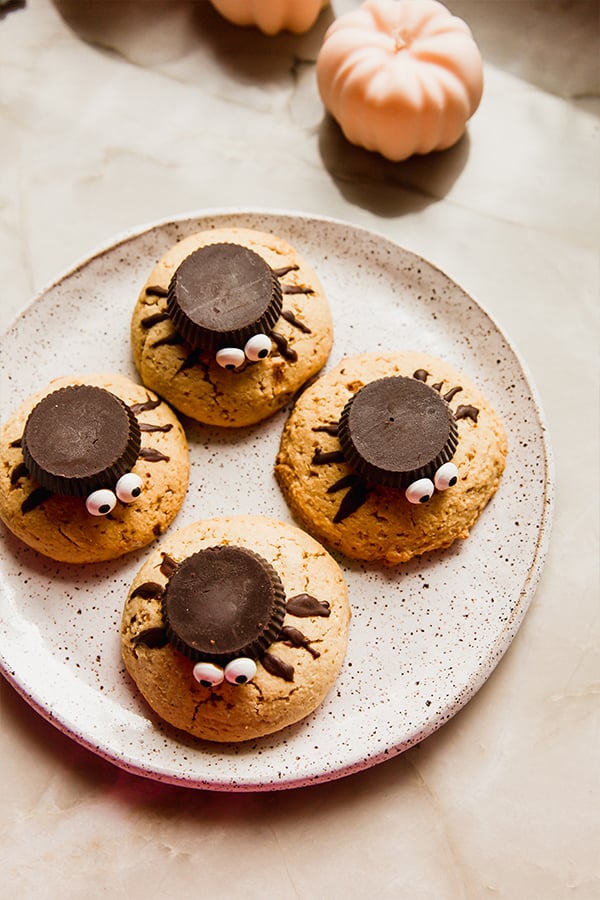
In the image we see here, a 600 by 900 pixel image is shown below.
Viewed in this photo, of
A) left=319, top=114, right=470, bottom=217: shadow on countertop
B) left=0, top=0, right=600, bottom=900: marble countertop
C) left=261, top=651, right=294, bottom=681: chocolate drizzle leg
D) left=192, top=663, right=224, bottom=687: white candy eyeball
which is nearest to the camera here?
left=192, top=663, right=224, bottom=687: white candy eyeball

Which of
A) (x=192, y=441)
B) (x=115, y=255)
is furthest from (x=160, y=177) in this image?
(x=192, y=441)

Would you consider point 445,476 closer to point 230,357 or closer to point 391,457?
point 391,457

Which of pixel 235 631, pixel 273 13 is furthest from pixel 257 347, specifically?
pixel 273 13

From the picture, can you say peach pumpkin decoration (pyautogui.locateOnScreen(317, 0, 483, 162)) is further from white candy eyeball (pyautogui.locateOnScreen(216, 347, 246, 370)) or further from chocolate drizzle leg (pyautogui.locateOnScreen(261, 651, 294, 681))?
chocolate drizzle leg (pyautogui.locateOnScreen(261, 651, 294, 681))

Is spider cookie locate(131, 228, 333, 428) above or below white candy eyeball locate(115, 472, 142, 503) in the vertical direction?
above

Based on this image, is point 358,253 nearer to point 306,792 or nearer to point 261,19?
point 261,19

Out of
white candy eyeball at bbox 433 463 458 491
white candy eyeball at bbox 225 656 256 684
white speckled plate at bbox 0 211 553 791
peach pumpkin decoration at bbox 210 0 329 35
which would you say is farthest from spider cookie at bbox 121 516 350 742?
peach pumpkin decoration at bbox 210 0 329 35
